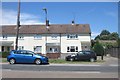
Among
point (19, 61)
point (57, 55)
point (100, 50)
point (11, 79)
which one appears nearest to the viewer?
point (11, 79)

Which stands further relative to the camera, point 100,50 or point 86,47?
point 86,47

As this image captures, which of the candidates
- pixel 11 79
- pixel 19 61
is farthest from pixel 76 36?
pixel 11 79

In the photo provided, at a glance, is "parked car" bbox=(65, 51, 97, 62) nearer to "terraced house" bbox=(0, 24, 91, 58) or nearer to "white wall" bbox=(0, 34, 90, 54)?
"terraced house" bbox=(0, 24, 91, 58)

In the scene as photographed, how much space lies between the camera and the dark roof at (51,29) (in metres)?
56.8

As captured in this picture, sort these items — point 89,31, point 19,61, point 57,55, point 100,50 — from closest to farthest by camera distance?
Answer: point 19,61 → point 100,50 → point 57,55 → point 89,31

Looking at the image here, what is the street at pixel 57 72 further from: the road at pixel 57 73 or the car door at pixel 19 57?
the car door at pixel 19 57

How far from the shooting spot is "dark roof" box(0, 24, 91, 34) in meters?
56.8

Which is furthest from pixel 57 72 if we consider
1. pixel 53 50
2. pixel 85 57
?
pixel 53 50

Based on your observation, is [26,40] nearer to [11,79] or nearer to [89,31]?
[89,31]

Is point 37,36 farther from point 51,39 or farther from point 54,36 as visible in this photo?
point 54,36

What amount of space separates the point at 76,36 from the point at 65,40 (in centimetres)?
219

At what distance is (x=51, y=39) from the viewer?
5644 cm

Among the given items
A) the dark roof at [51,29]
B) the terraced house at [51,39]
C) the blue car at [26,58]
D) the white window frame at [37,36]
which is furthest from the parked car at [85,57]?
the white window frame at [37,36]

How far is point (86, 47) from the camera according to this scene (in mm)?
55656
